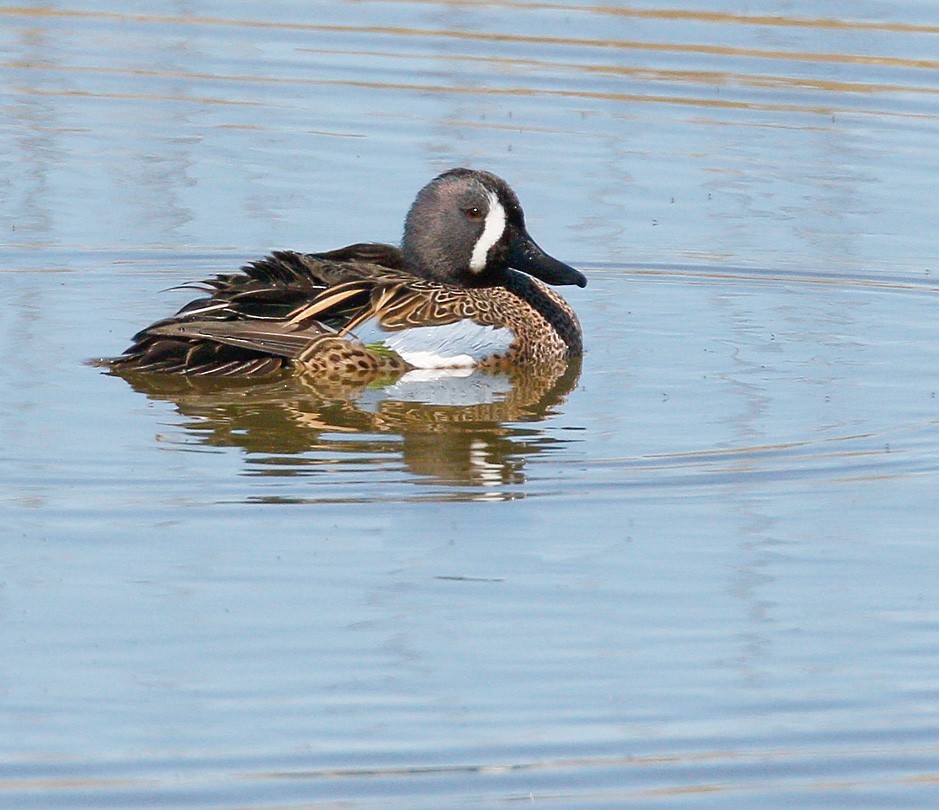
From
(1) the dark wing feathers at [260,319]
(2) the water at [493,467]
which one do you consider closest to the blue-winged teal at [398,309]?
(1) the dark wing feathers at [260,319]

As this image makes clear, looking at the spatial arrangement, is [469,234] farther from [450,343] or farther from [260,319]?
[260,319]

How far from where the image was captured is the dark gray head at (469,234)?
9.83 m

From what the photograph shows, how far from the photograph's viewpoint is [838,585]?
6531 millimetres

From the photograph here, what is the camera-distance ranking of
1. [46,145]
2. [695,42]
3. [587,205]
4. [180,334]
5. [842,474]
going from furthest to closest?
[695,42] → [46,145] → [587,205] → [180,334] → [842,474]

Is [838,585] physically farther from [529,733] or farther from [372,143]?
[372,143]

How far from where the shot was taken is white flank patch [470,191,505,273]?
390 inches

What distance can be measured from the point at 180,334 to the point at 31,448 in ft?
4.80

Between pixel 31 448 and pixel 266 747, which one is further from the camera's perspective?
pixel 31 448

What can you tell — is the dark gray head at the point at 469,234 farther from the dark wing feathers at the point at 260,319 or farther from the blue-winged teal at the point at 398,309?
the dark wing feathers at the point at 260,319

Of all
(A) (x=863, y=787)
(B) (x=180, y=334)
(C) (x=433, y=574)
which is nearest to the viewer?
(A) (x=863, y=787)

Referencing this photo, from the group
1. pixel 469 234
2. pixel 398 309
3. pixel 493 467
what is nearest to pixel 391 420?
pixel 493 467

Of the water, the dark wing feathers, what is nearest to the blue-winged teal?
the dark wing feathers

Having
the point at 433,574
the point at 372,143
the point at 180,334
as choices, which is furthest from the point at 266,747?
the point at 372,143

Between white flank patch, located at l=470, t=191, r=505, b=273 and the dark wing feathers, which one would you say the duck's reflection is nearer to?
the dark wing feathers
